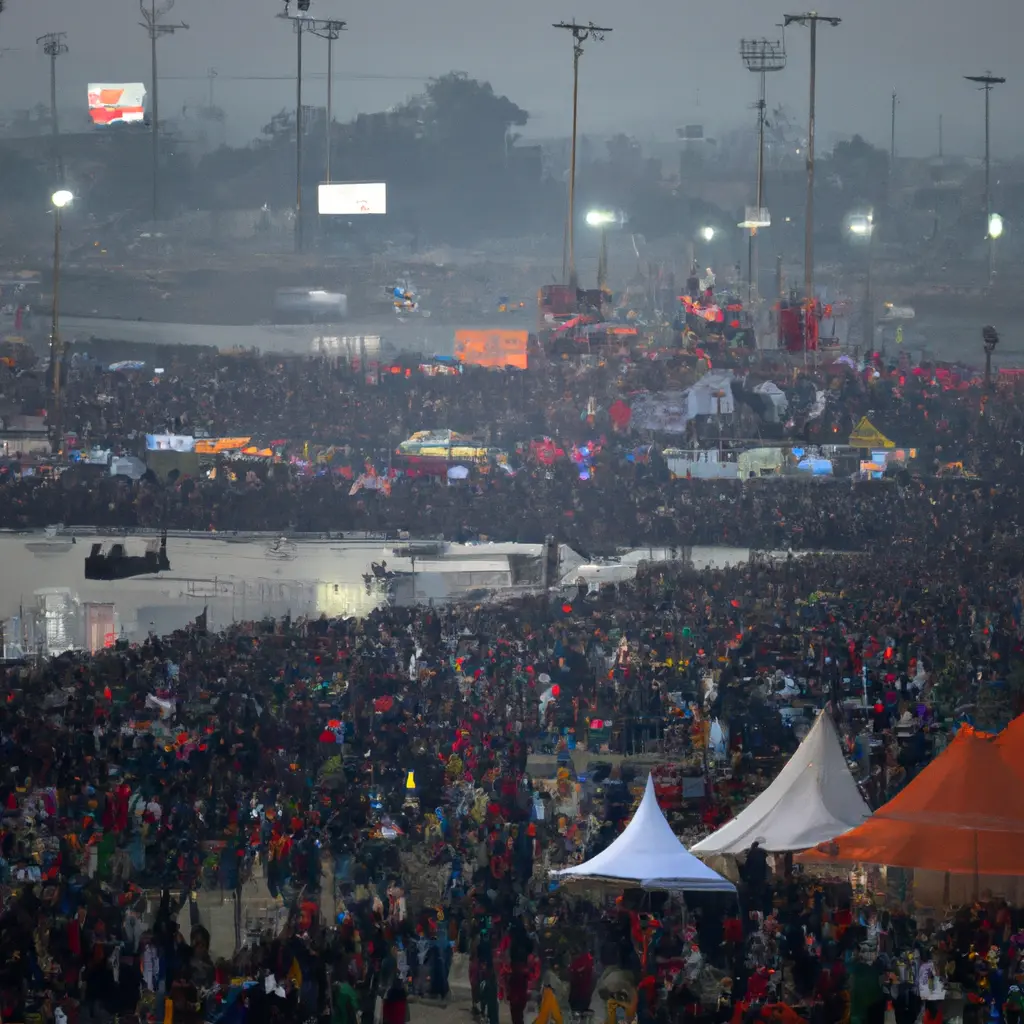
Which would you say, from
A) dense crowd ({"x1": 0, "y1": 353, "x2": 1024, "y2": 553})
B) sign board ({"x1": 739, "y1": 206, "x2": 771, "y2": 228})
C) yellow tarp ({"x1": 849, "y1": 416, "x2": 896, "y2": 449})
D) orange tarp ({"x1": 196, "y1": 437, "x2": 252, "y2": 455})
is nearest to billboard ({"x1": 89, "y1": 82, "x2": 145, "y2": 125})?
dense crowd ({"x1": 0, "y1": 353, "x2": 1024, "y2": 553})

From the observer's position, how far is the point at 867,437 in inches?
2095

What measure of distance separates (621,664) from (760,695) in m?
3.96

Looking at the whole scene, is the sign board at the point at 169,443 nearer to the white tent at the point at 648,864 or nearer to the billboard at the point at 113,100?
the billboard at the point at 113,100

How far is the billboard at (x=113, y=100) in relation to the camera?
260ft

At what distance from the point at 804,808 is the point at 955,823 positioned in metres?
1.79

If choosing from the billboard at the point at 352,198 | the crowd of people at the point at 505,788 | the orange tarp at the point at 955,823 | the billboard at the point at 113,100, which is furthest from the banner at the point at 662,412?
the orange tarp at the point at 955,823

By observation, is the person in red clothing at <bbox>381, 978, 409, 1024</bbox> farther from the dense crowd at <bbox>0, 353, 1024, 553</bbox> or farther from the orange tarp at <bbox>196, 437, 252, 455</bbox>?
the orange tarp at <bbox>196, 437, 252, 455</bbox>

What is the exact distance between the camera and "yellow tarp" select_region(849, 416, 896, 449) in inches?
2094

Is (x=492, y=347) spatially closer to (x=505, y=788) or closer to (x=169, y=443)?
(x=169, y=443)

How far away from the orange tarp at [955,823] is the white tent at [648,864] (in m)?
1.06

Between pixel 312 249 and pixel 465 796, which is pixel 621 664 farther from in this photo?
→ pixel 312 249

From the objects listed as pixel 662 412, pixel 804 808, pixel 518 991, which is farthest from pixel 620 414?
pixel 518 991

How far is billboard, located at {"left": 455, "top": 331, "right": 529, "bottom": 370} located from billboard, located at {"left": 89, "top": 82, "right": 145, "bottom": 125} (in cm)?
1762

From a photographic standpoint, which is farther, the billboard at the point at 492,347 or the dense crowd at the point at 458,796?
the billboard at the point at 492,347
